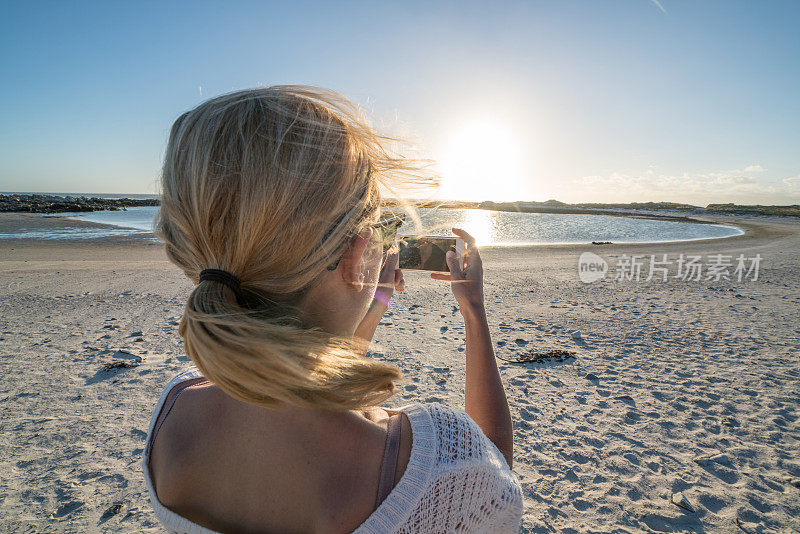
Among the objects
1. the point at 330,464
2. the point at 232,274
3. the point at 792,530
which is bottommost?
the point at 792,530

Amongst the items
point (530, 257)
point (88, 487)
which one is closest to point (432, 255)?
point (88, 487)

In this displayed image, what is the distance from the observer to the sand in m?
2.52

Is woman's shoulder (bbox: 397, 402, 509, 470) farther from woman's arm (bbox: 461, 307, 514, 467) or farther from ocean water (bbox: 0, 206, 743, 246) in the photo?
ocean water (bbox: 0, 206, 743, 246)

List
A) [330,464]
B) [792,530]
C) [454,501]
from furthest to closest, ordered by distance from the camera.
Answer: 1. [792,530]
2. [454,501]
3. [330,464]

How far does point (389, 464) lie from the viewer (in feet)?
3.04

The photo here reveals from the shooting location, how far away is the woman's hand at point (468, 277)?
1.62 metres

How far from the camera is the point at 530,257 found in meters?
16.0

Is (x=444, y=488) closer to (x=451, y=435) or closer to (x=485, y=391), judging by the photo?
(x=451, y=435)

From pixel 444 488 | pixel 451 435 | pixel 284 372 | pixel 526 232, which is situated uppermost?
pixel 284 372

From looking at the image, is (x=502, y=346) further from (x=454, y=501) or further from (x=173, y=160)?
(x=173, y=160)

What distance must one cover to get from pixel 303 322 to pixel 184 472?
1.46 feet

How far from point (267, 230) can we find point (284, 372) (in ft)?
1.09

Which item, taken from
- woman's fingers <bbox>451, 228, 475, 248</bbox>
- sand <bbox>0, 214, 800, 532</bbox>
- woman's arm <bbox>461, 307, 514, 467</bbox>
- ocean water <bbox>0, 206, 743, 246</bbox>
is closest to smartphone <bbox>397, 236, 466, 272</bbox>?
woman's fingers <bbox>451, 228, 475, 248</bbox>

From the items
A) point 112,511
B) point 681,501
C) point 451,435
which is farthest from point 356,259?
point 681,501
